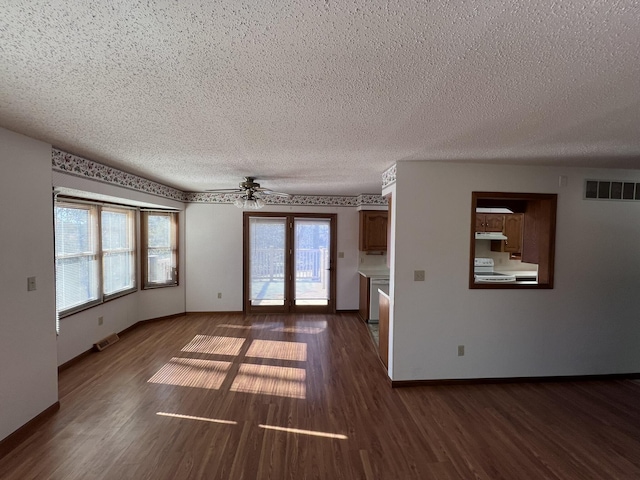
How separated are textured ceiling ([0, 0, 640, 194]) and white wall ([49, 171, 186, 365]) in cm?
81

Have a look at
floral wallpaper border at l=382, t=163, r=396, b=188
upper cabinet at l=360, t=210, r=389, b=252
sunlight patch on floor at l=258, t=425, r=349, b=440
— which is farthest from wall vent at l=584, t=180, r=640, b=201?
sunlight patch on floor at l=258, t=425, r=349, b=440

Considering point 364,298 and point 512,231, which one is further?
point 364,298

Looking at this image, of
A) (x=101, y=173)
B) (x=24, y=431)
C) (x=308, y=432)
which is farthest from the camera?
(x=101, y=173)

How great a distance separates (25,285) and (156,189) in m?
2.40

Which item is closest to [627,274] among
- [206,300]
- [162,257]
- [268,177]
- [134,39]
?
[268,177]

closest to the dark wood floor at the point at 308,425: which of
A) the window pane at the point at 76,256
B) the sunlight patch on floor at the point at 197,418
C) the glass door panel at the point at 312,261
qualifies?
the sunlight patch on floor at the point at 197,418

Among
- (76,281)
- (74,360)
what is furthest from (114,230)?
(74,360)

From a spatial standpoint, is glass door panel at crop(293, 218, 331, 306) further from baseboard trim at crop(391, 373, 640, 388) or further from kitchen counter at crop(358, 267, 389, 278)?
baseboard trim at crop(391, 373, 640, 388)

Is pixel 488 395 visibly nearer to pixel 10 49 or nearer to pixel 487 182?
pixel 487 182

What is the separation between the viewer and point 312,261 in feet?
18.4

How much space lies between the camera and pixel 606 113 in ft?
5.50

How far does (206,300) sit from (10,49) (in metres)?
4.75

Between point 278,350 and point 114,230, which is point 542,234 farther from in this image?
point 114,230

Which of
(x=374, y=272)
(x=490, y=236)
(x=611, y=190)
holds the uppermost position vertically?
(x=611, y=190)
